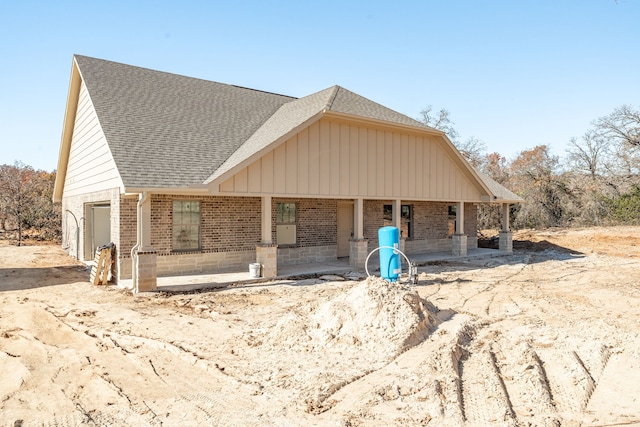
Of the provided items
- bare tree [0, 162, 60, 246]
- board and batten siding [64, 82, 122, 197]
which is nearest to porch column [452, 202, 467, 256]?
board and batten siding [64, 82, 122, 197]

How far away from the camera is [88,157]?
14.4 metres

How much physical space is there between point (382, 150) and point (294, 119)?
342 cm

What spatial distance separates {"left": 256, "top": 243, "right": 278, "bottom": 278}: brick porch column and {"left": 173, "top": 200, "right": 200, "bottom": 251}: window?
7.67 ft

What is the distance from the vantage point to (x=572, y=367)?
5.27m

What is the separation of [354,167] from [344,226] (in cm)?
356

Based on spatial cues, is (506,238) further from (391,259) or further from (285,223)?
(391,259)

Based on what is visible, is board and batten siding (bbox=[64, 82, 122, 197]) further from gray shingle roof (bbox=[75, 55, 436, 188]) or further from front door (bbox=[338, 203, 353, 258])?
front door (bbox=[338, 203, 353, 258])

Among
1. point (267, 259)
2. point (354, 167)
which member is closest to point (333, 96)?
point (354, 167)

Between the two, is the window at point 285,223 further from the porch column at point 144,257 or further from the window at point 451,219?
the window at point 451,219

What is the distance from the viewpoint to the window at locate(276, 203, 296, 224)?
15.1 meters

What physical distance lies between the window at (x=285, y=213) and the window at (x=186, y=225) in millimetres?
3078

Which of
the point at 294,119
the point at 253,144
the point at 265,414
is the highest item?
the point at 294,119

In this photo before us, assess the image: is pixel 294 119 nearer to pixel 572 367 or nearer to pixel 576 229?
pixel 572 367

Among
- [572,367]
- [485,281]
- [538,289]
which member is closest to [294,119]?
[485,281]
